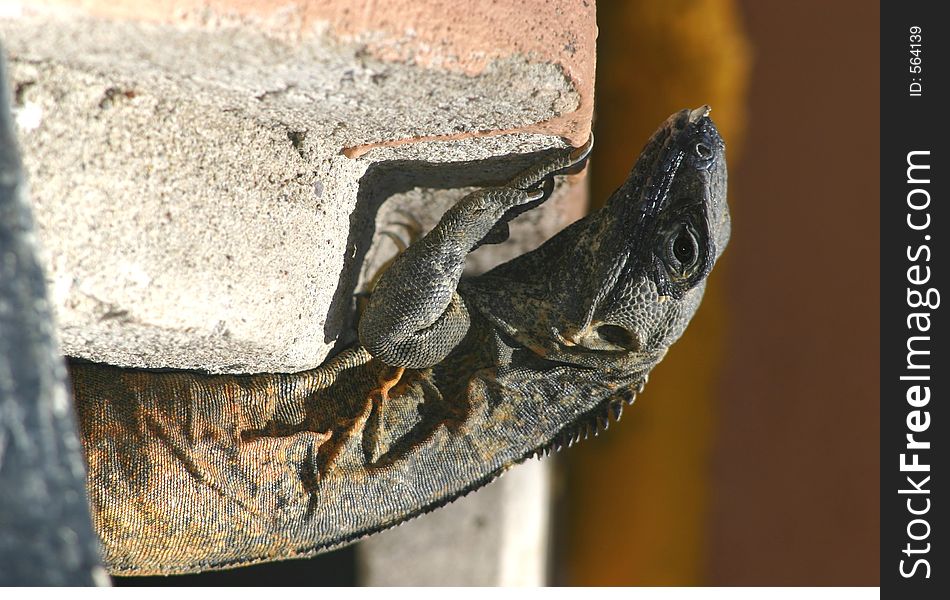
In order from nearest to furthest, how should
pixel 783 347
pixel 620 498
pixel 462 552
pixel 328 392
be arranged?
pixel 328 392 < pixel 462 552 < pixel 783 347 < pixel 620 498

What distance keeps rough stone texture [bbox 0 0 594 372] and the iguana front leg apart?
0.26ft

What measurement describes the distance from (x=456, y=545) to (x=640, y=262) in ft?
6.60

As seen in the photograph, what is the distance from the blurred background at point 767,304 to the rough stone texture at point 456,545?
1.08 m

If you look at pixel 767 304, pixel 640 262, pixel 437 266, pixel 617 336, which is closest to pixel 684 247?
pixel 640 262

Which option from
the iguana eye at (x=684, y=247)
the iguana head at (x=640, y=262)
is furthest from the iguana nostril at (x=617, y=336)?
the iguana eye at (x=684, y=247)

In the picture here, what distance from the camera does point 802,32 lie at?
3.44 m

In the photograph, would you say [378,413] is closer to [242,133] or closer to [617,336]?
[617,336]

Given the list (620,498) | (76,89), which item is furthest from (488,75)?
(620,498)

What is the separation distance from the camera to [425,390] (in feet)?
6.11

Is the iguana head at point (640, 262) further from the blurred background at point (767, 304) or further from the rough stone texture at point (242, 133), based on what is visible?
the blurred background at point (767, 304)

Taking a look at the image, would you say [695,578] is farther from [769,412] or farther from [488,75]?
[488,75]

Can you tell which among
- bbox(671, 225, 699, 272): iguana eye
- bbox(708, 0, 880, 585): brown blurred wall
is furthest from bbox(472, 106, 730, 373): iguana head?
bbox(708, 0, 880, 585): brown blurred wall

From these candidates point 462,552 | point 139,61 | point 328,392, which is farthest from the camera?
point 462,552

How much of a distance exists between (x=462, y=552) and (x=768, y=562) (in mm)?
1500
